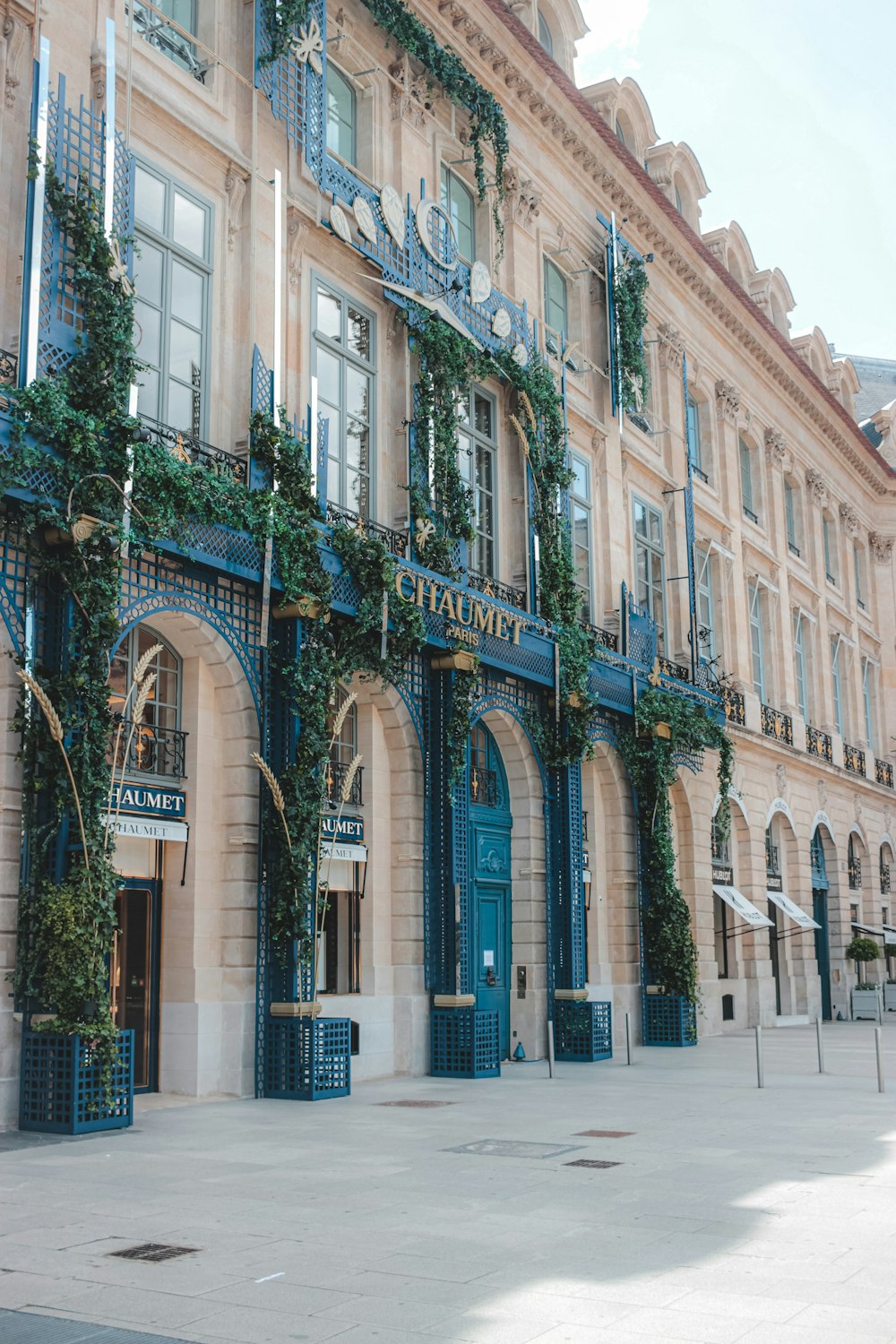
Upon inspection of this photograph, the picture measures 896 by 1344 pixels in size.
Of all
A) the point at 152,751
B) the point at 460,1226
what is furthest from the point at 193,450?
the point at 460,1226

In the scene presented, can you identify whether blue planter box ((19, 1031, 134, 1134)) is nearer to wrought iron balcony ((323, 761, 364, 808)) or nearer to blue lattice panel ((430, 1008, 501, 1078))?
wrought iron balcony ((323, 761, 364, 808))

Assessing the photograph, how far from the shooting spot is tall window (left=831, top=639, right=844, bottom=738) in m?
42.3

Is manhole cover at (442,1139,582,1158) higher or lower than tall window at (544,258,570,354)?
lower

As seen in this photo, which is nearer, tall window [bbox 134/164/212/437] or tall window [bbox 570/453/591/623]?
tall window [bbox 134/164/212/437]

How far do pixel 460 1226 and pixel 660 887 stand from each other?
58.9 ft

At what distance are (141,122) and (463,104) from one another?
335 inches

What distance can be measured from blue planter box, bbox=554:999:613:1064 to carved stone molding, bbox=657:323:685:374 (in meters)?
15.7

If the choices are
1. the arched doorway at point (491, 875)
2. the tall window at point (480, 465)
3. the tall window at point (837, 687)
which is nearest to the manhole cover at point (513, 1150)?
the arched doorway at point (491, 875)

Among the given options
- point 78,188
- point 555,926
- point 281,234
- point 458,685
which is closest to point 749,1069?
point 555,926

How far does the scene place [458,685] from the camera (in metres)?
19.8

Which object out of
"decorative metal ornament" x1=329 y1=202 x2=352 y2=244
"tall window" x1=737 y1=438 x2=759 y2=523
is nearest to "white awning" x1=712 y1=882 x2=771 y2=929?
"tall window" x1=737 y1=438 x2=759 y2=523

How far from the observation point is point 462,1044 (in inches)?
734

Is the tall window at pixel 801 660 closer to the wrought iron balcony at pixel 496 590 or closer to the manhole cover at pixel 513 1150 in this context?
the wrought iron balcony at pixel 496 590

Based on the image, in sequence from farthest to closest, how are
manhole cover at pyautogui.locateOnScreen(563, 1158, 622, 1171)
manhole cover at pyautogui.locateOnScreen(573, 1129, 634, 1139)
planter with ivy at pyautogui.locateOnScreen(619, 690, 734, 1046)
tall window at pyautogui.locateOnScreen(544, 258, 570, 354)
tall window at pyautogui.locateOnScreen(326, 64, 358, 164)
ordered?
tall window at pyautogui.locateOnScreen(544, 258, 570, 354), planter with ivy at pyautogui.locateOnScreen(619, 690, 734, 1046), tall window at pyautogui.locateOnScreen(326, 64, 358, 164), manhole cover at pyautogui.locateOnScreen(573, 1129, 634, 1139), manhole cover at pyautogui.locateOnScreen(563, 1158, 622, 1171)
